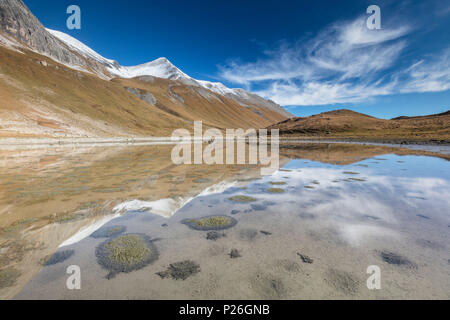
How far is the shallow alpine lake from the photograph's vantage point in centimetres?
373

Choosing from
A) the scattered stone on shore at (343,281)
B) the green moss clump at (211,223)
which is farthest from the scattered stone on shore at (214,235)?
the scattered stone on shore at (343,281)

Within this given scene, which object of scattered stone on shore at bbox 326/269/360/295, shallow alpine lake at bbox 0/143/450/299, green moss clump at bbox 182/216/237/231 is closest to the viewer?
scattered stone on shore at bbox 326/269/360/295

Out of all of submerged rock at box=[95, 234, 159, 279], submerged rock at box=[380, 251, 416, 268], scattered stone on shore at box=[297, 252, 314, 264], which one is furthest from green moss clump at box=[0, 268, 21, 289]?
submerged rock at box=[380, 251, 416, 268]

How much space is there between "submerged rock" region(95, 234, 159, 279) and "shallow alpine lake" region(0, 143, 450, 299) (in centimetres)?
2

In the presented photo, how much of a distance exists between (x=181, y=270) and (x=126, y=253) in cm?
151

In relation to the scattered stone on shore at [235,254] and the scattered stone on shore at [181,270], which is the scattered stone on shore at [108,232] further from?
the scattered stone on shore at [235,254]

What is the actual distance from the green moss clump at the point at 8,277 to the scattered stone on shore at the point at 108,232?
1.70 m

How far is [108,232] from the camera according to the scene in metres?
5.96

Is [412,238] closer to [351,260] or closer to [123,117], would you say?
[351,260]

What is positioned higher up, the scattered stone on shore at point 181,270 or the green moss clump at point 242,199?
the green moss clump at point 242,199

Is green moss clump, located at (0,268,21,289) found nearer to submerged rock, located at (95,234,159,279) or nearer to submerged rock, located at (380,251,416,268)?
submerged rock, located at (95,234,159,279)

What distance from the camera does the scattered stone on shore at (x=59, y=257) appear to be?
177 inches
